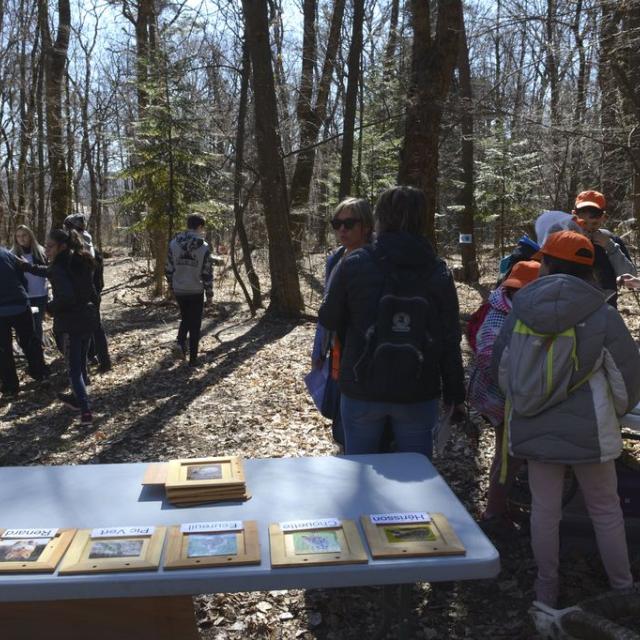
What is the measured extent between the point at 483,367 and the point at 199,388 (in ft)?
15.5

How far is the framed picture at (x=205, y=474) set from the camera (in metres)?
2.53

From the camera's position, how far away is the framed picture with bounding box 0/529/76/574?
2.02 meters

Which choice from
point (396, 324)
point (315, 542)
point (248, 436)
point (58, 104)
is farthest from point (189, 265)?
point (58, 104)

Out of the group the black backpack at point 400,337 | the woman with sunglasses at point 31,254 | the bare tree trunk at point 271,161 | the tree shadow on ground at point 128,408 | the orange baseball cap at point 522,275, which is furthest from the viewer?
the bare tree trunk at point 271,161

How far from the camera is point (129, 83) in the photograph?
1376cm

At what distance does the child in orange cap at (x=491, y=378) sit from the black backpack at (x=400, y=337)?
50 cm

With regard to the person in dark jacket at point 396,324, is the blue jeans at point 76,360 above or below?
below

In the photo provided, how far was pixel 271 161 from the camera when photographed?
1048 cm

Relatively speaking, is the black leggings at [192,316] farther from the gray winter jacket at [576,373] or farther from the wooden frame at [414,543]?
the wooden frame at [414,543]

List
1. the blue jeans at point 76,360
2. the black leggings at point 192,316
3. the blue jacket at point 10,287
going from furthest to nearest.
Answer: the black leggings at point 192,316
the blue jacket at point 10,287
the blue jeans at point 76,360

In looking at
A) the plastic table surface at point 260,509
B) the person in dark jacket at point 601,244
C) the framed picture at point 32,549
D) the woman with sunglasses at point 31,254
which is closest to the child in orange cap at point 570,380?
→ the plastic table surface at point 260,509

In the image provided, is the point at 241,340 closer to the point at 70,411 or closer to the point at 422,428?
the point at 70,411

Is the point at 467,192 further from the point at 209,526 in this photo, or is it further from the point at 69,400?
the point at 209,526

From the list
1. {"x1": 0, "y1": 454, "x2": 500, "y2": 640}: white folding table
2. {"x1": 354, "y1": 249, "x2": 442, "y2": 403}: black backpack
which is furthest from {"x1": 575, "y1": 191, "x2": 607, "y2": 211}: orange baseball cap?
{"x1": 0, "y1": 454, "x2": 500, "y2": 640}: white folding table
